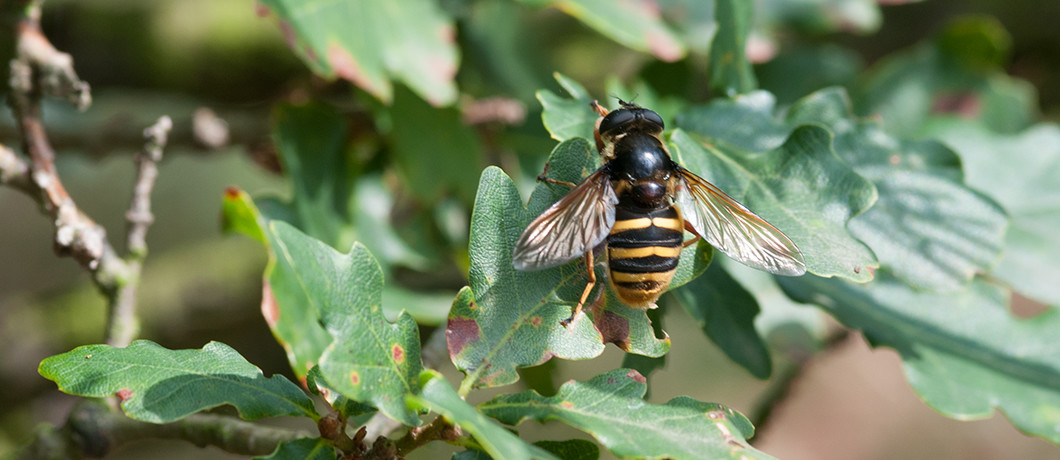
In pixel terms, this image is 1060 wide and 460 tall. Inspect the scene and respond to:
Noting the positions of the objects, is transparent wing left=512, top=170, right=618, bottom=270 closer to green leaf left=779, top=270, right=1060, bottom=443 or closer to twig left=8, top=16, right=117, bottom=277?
green leaf left=779, top=270, right=1060, bottom=443

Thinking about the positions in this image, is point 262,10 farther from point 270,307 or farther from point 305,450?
point 305,450

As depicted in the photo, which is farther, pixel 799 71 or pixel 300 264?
pixel 799 71

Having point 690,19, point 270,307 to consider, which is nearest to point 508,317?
point 270,307

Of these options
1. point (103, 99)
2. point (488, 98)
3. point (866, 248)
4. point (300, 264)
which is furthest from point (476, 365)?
point (103, 99)

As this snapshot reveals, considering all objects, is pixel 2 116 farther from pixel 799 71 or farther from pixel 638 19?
pixel 799 71

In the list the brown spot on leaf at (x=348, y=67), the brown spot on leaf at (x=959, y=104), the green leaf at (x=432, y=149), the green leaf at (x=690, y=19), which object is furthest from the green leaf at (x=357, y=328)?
the brown spot on leaf at (x=959, y=104)
